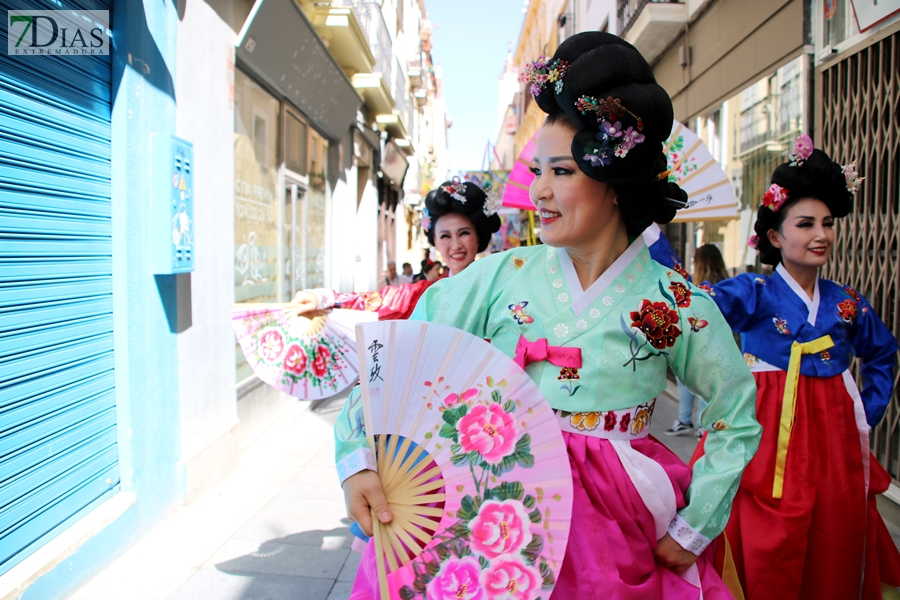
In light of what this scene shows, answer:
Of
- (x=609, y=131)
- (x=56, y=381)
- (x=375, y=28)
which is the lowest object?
(x=56, y=381)

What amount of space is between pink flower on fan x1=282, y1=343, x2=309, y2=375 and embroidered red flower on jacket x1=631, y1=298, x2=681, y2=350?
174 centimetres

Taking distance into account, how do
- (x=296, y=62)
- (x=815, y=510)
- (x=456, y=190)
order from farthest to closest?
(x=296, y=62) → (x=456, y=190) → (x=815, y=510)

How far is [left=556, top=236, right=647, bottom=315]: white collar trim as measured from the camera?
1.55 m

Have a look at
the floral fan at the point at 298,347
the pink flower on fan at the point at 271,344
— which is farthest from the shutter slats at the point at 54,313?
the pink flower on fan at the point at 271,344

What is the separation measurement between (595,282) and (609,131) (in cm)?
36

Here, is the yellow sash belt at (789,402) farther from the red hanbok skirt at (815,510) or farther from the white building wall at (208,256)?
the white building wall at (208,256)

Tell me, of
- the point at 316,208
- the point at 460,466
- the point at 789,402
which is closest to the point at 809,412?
the point at 789,402

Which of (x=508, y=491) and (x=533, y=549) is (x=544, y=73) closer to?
(x=508, y=491)

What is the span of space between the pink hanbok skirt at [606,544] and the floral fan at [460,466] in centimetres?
14

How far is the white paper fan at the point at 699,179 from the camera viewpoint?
3285 millimetres

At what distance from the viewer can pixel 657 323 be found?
60.7 inches

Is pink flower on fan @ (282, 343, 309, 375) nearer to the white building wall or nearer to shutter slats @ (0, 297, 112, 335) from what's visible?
shutter slats @ (0, 297, 112, 335)

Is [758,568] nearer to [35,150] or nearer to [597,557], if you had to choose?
[597,557]

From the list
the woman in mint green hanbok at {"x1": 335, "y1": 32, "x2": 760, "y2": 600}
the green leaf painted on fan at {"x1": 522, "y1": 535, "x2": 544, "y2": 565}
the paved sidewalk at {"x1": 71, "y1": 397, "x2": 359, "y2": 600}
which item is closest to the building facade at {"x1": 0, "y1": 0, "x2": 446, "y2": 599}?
the paved sidewalk at {"x1": 71, "y1": 397, "x2": 359, "y2": 600}
